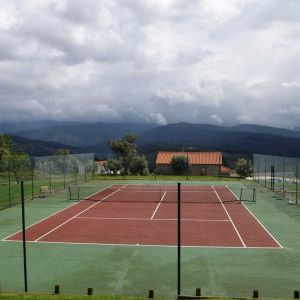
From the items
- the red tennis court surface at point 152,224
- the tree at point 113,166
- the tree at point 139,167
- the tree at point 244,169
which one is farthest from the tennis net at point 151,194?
the tree at point 244,169

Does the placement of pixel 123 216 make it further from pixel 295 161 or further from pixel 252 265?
pixel 295 161

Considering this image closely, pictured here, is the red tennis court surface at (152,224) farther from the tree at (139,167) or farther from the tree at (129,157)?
the tree at (139,167)

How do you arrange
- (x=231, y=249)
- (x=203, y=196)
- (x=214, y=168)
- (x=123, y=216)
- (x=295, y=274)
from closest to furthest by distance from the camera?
(x=295, y=274)
(x=231, y=249)
(x=123, y=216)
(x=203, y=196)
(x=214, y=168)

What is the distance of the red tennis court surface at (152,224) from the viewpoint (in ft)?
53.8

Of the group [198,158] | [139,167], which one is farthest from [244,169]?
[139,167]

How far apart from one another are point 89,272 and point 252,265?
4.31m

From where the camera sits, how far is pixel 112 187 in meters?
36.5

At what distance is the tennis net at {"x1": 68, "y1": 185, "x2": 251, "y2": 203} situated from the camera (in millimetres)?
28297

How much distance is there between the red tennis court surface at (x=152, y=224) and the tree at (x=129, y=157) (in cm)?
2883

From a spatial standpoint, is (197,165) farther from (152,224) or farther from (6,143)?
(152,224)

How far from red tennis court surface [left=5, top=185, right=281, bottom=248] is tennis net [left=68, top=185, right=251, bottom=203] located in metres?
0.07

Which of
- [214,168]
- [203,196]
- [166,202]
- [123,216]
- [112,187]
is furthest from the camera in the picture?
[214,168]

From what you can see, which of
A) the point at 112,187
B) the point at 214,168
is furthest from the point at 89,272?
the point at 214,168

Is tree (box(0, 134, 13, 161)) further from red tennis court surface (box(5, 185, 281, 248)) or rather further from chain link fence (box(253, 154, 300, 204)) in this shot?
chain link fence (box(253, 154, 300, 204))
